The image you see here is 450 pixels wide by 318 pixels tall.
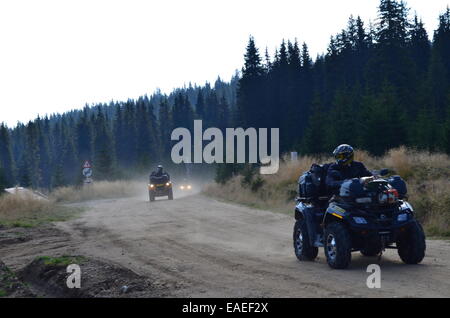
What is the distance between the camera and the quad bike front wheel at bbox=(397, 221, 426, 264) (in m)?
8.34

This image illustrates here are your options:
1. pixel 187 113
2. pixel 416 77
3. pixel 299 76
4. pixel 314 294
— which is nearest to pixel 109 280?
pixel 314 294

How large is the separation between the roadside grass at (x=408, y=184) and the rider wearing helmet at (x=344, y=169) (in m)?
4.44

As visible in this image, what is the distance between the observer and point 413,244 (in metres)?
8.39

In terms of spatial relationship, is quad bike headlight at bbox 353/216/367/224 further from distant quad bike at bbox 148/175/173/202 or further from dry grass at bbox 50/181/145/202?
dry grass at bbox 50/181/145/202

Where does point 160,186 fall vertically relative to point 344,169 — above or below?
below

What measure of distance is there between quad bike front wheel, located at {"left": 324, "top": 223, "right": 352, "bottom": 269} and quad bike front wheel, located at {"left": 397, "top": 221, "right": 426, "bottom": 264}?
954mm

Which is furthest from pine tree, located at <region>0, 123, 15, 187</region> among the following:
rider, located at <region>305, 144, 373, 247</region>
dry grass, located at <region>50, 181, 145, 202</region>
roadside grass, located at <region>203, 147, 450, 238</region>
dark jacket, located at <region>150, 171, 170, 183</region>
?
rider, located at <region>305, 144, 373, 247</region>

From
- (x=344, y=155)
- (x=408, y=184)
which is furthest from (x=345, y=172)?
(x=408, y=184)

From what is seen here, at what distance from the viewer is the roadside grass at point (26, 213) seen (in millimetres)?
19261

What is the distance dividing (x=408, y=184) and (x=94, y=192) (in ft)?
96.6

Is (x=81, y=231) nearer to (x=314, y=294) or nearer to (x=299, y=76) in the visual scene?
(x=314, y=294)

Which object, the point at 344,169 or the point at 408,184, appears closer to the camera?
the point at 344,169

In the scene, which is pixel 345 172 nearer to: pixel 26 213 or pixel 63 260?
pixel 63 260
